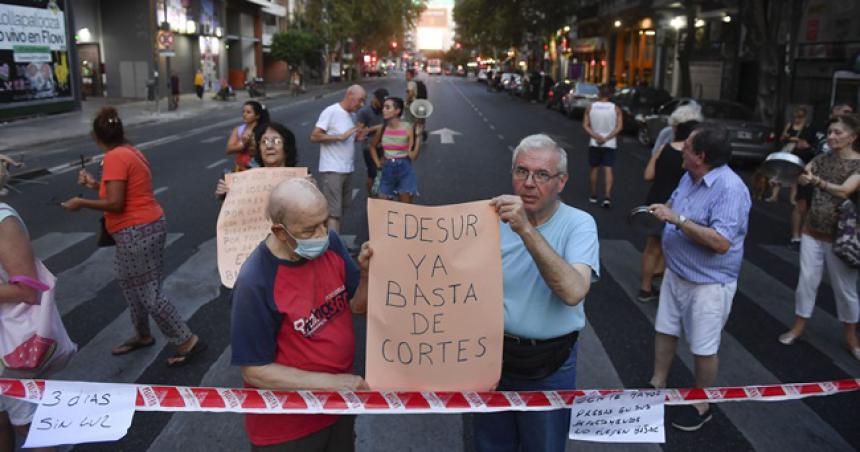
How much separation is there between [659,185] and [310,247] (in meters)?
5.01

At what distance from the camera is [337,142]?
7.70m

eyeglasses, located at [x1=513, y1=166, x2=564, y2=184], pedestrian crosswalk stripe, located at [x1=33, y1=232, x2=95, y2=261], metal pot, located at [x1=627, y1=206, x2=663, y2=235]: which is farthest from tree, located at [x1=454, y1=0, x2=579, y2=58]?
eyeglasses, located at [x1=513, y1=166, x2=564, y2=184]

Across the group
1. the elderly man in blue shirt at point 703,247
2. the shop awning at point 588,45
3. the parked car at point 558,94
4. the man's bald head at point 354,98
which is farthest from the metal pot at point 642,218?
the shop awning at point 588,45

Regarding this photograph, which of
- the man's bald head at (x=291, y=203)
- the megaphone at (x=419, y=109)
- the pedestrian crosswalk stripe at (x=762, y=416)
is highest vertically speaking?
the megaphone at (x=419, y=109)

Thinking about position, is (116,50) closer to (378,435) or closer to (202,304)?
(202,304)

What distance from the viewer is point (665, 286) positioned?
4.66m

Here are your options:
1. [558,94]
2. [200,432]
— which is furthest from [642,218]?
[558,94]

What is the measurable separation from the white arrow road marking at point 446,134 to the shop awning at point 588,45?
30.4 m

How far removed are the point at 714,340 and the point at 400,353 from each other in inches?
101

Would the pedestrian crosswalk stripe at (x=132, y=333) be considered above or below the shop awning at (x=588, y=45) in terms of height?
below

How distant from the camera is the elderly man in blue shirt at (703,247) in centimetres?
407

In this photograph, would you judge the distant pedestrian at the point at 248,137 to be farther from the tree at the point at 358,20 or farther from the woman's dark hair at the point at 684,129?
the tree at the point at 358,20

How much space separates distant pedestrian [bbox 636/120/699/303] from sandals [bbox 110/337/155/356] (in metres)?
4.55

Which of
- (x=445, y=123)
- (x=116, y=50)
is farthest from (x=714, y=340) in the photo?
(x=116, y=50)
